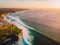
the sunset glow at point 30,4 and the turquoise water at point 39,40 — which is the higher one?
the sunset glow at point 30,4

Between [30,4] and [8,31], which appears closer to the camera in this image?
[8,31]

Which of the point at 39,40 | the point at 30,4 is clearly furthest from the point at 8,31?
the point at 30,4

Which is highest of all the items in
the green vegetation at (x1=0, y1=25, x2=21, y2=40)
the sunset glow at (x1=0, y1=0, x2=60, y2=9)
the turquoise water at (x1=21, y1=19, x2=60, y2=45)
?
the sunset glow at (x1=0, y1=0, x2=60, y2=9)

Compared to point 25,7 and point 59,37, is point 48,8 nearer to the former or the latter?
point 25,7

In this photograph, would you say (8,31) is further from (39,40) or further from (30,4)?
(30,4)

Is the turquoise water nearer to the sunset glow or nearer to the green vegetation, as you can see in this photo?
the green vegetation

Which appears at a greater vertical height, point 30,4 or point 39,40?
point 30,4

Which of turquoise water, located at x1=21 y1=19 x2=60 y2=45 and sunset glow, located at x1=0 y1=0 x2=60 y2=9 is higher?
sunset glow, located at x1=0 y1=0 x2=60 y2=9

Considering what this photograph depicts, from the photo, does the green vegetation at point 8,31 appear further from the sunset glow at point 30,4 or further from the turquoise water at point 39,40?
the sunset glow at point 30,4

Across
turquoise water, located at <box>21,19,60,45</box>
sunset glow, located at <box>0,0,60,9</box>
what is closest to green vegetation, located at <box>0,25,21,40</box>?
turquoise water, located at <box>21,19,60,45</box>

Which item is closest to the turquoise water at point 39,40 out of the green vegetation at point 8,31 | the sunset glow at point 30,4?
the green vegetation at point 8,31

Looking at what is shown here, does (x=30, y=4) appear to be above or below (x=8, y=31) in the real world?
above
